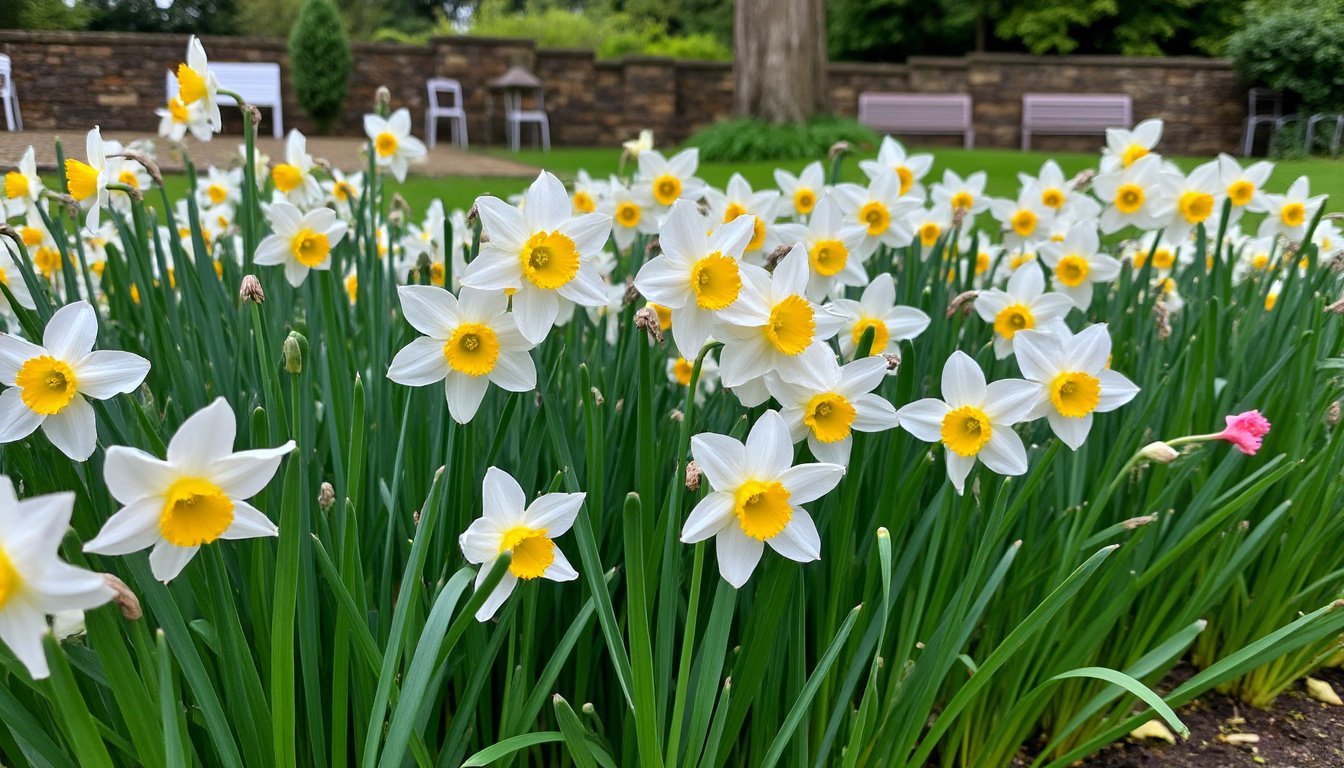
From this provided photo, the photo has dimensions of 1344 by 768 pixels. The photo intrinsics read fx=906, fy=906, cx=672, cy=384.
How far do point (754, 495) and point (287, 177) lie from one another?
1735mm

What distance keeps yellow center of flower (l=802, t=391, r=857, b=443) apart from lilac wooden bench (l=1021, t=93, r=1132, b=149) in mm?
15209

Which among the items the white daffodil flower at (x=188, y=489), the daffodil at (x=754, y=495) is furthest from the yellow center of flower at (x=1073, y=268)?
the white daffodil flower at (x=188, y=489)

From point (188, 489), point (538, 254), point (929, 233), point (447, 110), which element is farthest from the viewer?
point (447, 110)

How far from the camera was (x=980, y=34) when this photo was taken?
63.4 ft

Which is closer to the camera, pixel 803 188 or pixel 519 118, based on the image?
pixel 803 188

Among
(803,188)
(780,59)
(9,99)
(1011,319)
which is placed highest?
(780,59)

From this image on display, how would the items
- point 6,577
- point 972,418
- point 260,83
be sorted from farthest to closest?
1. point 260,83
2. point 972,418
3. point 6,577

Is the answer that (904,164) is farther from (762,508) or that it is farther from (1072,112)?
(1072,112)

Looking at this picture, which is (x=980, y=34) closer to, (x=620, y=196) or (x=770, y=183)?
(x=770, y=183)

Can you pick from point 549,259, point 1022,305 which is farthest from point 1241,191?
point 549,259

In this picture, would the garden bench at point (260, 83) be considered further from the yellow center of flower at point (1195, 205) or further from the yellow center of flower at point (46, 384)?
the yellow center of flower at point (46, 384)

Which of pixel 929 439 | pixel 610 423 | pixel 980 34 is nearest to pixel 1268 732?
pixel 929 439

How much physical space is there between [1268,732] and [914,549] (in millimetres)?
867

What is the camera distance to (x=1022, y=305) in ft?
5.33
